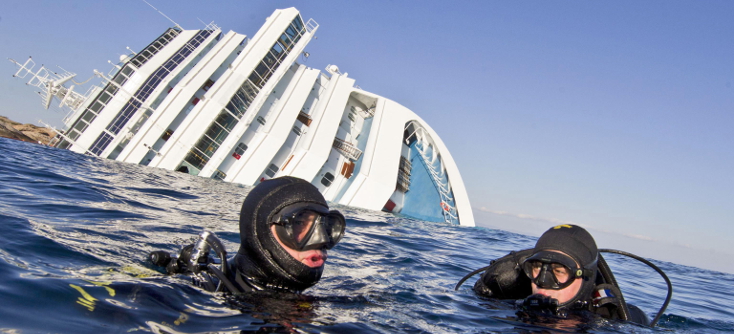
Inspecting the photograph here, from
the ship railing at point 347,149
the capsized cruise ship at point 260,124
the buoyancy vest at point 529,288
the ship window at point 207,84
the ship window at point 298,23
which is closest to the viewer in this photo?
the buoyancy vest at point 529,288

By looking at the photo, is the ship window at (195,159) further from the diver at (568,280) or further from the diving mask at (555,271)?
the diving mask at (555,271)

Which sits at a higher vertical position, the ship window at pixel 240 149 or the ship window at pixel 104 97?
the ship window at pixel 240 149

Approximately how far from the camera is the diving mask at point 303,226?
2.55 meters

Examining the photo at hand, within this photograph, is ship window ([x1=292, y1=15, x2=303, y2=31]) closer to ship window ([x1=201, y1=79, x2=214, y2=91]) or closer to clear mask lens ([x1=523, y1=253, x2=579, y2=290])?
ship window ([x1=201, y1=79, x2=214, y2=91])

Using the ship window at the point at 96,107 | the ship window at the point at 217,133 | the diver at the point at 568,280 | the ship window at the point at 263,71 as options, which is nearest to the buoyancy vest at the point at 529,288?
the diver at the point at 568,280

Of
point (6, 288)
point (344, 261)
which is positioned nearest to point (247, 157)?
point (344, 261)

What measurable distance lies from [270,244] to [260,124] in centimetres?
1370

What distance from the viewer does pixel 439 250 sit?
816 cm

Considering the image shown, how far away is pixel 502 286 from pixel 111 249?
140 inches

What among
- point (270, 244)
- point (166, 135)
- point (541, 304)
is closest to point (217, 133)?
point (166, 135)

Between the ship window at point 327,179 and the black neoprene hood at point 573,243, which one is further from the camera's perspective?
the ship window at point 327,179

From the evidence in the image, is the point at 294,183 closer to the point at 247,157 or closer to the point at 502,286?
the point at 502,286

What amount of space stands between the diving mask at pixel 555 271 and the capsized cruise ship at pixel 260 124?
1137 cm

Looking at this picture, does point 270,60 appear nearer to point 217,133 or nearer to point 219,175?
point 217,133
